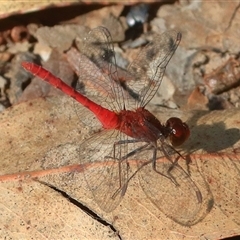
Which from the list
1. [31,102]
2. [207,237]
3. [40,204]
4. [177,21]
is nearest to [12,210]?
[40,204]

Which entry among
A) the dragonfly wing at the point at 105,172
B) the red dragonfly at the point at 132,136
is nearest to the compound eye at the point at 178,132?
the red dragonfly at the point at 132,136

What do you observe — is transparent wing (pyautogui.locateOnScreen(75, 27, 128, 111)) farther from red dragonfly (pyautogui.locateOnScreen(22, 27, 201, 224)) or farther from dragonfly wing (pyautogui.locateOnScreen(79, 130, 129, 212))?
dragonfly wing (pyautogui.locateOnScreen(79, 130, 129, 212))

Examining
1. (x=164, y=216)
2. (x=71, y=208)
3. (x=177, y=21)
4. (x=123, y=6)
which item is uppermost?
(x=123, y=6)

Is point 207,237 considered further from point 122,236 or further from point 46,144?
point 46,144

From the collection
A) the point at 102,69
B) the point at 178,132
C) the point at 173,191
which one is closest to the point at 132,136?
the point at 178,132

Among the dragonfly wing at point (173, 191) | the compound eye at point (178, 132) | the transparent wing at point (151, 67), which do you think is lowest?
the dragonfly wing at point (173, 191)

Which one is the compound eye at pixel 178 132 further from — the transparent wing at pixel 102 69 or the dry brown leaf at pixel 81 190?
the transparent wing at pixel 102 69

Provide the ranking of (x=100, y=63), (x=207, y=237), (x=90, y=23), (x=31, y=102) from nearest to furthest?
(x=207, y=237)
(x=31, y=102)
(x=100, y=63)
(x=90, y=23)

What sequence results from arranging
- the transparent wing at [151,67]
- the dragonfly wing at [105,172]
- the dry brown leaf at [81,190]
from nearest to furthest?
the dry brown leaf at [81,190] → the dragonfly wing at [105,172] → the transparent wing at [151,67]
